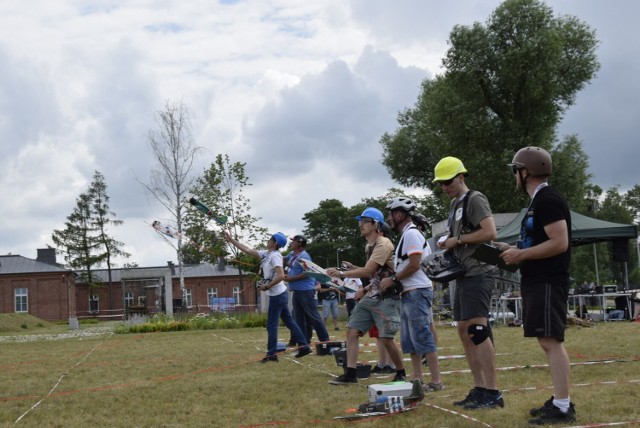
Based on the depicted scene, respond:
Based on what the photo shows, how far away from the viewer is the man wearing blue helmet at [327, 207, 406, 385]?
27.4 feet

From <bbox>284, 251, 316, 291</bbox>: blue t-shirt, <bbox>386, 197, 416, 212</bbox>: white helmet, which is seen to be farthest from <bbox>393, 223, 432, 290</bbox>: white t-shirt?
<bbox>284, 251, 316, 291</bbox>: blue t-shirt

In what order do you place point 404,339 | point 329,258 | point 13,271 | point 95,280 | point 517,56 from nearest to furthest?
point 404,339, point 517,56, point 13,271, point 95,280, point 329,258

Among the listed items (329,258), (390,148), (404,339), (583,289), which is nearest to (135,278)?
(390,148)

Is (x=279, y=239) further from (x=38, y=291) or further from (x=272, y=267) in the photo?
(x=38, y=291)

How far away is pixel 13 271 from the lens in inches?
2773

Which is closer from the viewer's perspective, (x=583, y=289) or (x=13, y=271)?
(x=583, y=289)

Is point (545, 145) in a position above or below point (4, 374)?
above

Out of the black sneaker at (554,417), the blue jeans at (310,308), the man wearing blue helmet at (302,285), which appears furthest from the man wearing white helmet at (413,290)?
the blue jeans at (310,308)

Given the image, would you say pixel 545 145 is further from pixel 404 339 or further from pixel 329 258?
pixel 329 258

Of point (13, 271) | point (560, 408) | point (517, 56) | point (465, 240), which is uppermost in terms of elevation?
point (517, 56)

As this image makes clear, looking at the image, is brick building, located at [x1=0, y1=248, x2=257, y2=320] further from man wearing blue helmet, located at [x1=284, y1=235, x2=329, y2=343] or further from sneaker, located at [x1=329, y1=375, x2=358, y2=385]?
sneaker, located at [x1=329, y1=375, x2=358, y2=385]

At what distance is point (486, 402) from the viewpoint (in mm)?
6340

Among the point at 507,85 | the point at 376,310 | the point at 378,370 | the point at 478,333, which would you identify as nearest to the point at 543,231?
the point at 478,333

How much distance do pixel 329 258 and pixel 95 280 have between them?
2708cm
